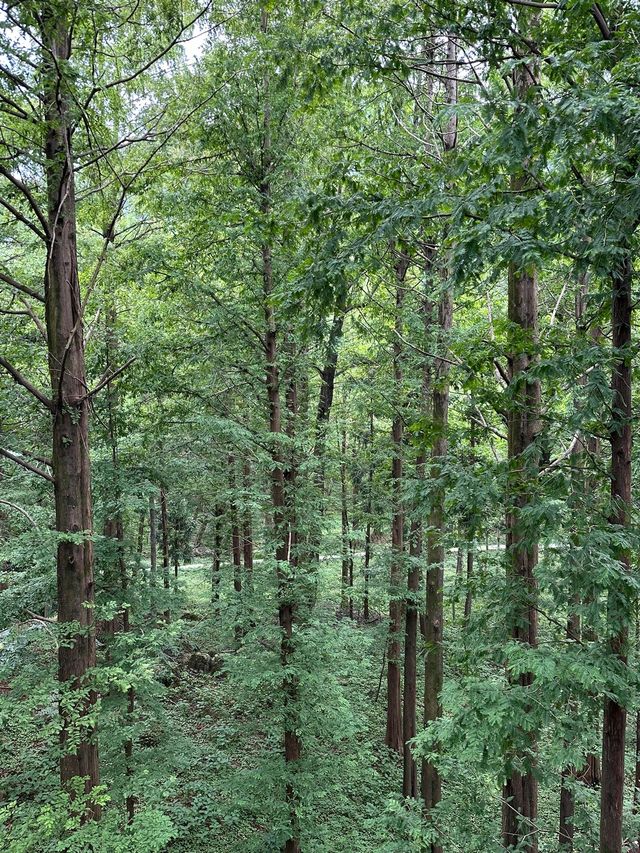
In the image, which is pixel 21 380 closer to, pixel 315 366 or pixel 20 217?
pixel 20 217

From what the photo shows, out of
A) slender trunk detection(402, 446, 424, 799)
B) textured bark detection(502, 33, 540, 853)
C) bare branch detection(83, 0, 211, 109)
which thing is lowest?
slender trunk detection(402, 446, 424, 799)

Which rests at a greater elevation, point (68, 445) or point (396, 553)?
point (68, 445)

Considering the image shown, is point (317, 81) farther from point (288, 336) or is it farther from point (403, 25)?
point (288, 336)

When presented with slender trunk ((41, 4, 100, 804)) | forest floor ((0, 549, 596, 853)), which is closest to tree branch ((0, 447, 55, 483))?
slender trunk ((41, 4, 100, 804))

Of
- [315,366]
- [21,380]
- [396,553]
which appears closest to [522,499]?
[21,380]

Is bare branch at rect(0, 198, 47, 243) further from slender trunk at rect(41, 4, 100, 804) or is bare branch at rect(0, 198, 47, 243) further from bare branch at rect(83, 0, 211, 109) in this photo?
bare branch at rect(83, 0, 211, 109)

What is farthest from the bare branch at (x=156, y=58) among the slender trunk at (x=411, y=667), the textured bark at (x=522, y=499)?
the slender trunk at (x=411, y=667)

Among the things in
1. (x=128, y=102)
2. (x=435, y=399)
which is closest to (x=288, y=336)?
(x=435, y=399)

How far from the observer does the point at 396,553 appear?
9.42 m

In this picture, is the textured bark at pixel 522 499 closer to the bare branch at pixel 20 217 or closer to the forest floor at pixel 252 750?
the forest floor at pixel 252 750

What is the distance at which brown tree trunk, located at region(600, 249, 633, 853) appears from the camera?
9.85 feet

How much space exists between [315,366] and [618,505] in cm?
508

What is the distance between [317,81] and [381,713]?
43.7 ft

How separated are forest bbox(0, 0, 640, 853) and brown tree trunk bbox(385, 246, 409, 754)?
0.11m
